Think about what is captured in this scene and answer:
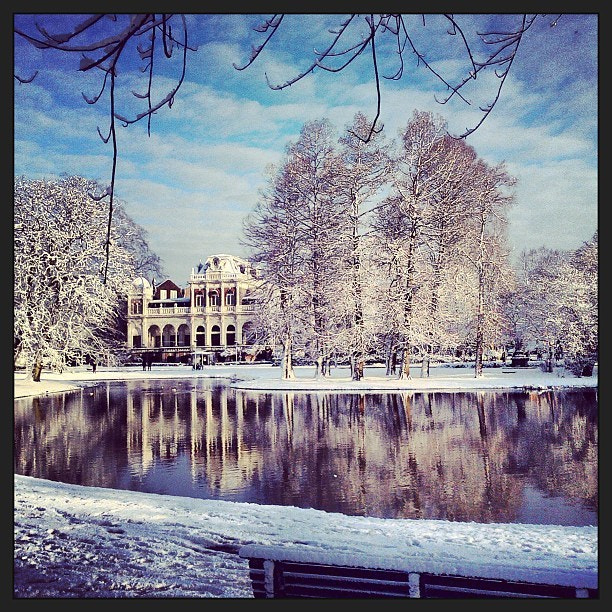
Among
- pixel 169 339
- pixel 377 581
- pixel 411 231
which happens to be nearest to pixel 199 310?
pixel 169 339

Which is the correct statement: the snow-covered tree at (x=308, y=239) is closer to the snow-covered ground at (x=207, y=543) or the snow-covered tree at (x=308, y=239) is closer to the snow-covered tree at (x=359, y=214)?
the snow-covered tree at (x=359, y=214)

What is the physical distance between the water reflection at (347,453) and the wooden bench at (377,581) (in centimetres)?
158

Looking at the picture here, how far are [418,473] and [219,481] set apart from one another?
1736 millimetres

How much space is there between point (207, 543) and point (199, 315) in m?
17.6

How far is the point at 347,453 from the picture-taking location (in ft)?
21.5

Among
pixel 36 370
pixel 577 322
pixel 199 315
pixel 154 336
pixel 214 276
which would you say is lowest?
pixel 36 370

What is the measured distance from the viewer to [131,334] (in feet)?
59.8

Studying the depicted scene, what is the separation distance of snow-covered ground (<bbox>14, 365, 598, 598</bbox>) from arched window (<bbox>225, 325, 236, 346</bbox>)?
58.5 feet

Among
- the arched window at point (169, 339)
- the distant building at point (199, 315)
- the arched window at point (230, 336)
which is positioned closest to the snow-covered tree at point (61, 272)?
the distant building at point (199, 315)

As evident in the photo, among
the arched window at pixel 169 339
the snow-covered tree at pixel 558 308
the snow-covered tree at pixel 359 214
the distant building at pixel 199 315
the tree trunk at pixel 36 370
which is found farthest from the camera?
the arched window at pixel 169 339

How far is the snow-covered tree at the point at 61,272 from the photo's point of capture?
947 centimetres

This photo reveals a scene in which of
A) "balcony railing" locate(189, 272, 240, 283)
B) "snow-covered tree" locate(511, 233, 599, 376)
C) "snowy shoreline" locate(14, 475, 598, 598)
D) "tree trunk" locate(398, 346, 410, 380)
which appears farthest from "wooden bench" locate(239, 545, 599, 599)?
"tree trunk" locate(398, 346, 410, 380)

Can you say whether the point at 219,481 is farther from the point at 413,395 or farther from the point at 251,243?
the point at 251,243

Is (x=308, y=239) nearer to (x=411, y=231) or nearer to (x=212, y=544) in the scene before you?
(x=411, y=231)
